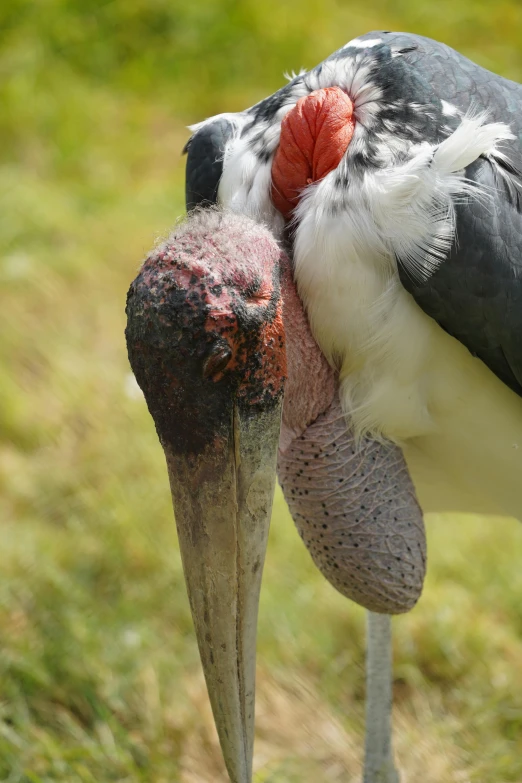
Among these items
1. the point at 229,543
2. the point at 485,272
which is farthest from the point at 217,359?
the point at 485,272

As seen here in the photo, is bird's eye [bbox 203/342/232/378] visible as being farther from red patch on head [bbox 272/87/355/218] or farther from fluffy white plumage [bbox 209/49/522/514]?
red patch on head [bbox 272/87/355/218]

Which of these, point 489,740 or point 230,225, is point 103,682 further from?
point 230,225

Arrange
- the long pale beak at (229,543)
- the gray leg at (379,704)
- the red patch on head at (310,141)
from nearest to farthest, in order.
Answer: the long pale beak at (229,543) < the red patch on head at (310,141) < the gray leg at (379,704)

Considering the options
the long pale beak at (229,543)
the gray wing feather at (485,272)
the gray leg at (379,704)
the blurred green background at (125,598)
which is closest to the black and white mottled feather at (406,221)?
the gray wing feather at (485,272)

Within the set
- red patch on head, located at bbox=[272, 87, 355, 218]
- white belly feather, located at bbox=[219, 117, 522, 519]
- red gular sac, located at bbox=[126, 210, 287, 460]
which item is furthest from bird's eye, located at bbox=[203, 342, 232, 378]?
red patch on head, located at bbox=[272, 87, 355, 218]

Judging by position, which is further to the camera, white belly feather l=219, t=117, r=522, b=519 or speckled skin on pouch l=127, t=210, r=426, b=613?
white belly feather l=219, t=117, r=522, b=519

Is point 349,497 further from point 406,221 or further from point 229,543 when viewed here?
point 406,221

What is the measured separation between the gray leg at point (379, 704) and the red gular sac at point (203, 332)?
1.06 metres

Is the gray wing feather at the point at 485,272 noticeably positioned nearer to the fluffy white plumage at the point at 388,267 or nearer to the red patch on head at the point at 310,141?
the fluffy white plumage at the point at 388,267

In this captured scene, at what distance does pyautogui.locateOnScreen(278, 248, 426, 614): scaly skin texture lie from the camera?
6.50ft

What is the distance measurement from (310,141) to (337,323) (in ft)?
1.06

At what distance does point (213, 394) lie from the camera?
1603mm

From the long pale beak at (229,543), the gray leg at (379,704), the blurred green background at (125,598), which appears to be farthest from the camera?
the blurred green background at (125,598)

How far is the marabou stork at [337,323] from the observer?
1623 millimetres
